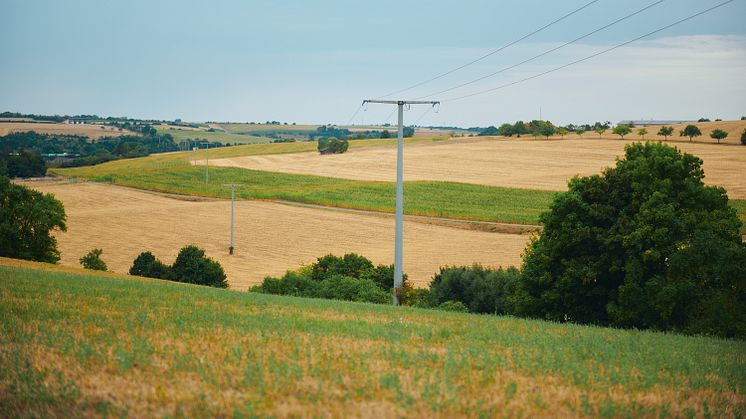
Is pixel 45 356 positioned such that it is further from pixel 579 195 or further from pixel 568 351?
pixel 579 195

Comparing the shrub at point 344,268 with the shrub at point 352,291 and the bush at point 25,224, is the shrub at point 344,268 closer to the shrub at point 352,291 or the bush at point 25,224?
the shrub at point 352,291

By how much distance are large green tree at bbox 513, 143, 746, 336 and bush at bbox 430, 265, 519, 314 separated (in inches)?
130

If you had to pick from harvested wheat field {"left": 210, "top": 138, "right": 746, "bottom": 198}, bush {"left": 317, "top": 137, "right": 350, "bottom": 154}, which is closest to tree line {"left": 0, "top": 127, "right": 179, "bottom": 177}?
harvested wheat field {"left": 210, "top": 138, "right": 746, "bottom": 198}

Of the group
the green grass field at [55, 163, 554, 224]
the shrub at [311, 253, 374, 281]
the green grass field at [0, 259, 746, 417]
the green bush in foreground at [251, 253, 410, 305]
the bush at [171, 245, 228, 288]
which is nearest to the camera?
the green grass field at [0, 259, 746, 417]

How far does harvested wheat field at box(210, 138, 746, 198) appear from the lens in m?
99.9

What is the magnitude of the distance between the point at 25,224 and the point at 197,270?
17.8 meters

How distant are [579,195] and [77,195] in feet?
275

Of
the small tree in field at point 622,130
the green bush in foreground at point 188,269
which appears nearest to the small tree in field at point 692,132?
the small tree in field at point 622,130

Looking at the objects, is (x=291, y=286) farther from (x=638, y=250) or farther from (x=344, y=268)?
(x=638, y=250)

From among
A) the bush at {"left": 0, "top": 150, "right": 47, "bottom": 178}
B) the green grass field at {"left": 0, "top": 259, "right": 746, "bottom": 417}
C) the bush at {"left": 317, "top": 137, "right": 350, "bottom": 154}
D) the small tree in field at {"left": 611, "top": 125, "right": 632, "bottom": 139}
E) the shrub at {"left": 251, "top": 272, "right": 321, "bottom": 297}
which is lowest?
the shrub at {"left": 251, "top": 272, "right": 321, "bottom": 297}

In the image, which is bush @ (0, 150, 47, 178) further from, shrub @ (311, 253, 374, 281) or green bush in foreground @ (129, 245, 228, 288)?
shrub @ (311, 253, 374, 281)

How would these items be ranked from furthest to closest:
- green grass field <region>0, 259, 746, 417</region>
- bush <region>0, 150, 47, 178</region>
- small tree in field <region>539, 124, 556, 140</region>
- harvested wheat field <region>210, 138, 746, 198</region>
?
small tree in field <region>539, 124, 556, 140</region> → bush <region>0, 150, 47, 178</region> → harvested wheat field <region>210, 138, 746, 198</region> → green grass field <region>0, 259, 746, 417</region>

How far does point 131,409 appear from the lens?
30.7 ft

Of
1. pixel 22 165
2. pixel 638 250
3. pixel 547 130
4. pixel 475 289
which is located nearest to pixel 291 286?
pixel 475 289
